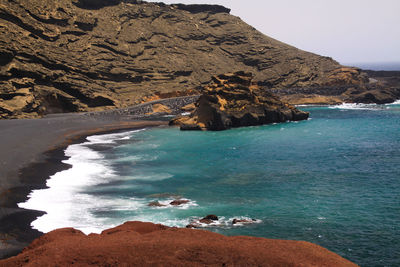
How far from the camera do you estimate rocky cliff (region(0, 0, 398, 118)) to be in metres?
69.4

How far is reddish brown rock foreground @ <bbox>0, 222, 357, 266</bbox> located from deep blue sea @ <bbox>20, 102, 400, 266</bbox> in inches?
274

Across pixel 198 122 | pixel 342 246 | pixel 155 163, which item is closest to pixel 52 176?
pixel 155 163

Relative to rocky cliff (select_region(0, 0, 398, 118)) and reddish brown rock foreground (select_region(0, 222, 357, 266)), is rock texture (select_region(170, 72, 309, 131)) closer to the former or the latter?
rocky cliff (select_region(0, 0, 398, 118))

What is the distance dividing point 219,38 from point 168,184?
11363 cm

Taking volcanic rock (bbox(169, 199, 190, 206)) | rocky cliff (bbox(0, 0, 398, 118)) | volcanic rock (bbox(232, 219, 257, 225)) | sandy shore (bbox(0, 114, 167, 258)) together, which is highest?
rocky cliff (bbox(0, 0, 398, 118))

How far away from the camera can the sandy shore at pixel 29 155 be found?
15.6 metres

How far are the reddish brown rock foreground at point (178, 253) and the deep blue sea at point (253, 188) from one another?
6.96 metres

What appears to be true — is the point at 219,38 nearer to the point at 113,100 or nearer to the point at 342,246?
the point at 113,100

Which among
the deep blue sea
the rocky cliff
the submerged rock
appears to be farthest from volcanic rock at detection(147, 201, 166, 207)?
the rocky cliff

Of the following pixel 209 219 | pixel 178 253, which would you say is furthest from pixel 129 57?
pixel 178 253

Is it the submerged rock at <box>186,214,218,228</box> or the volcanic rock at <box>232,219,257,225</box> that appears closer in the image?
the submerged rock at <box>186,214,218,228</box>

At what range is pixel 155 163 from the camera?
33375 mm

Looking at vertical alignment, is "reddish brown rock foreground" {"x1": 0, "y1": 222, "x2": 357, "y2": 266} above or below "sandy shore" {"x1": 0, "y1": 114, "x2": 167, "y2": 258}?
above

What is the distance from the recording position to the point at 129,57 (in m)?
97.5
